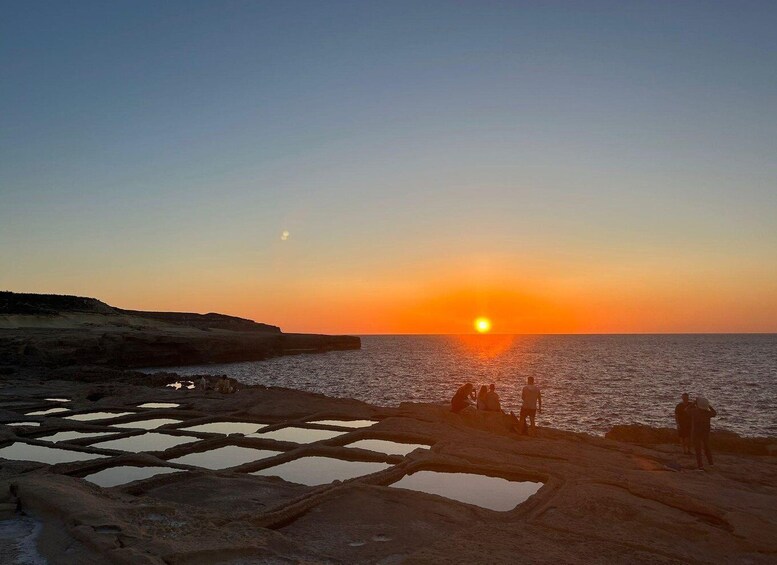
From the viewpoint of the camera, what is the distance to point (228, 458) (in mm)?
15039

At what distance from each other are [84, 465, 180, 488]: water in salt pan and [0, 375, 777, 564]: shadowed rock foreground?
27 cm

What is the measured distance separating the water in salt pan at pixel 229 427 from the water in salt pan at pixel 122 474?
4.87 meters

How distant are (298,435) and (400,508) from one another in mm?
8539

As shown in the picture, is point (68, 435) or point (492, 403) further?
point (492, 403)

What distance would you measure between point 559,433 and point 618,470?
652 centimetres

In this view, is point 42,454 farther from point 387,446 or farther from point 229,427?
point 387,446

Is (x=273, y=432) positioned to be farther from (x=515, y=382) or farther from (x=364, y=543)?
(x=515, y=382)

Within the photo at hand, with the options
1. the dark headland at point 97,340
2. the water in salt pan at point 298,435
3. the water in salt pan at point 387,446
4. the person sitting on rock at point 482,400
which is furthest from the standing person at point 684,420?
the dark headland at point 97,340

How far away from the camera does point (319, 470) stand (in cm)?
1383

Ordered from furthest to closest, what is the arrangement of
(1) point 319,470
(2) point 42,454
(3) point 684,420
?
(3) point 684,420, (2) point 42,454, (1) point 319,470

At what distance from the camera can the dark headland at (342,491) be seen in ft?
26.4

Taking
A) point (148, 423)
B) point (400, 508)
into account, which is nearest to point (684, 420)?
point (400, 508)

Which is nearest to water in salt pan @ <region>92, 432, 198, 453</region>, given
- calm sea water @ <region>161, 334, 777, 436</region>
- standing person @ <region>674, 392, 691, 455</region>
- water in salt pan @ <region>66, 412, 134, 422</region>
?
water in salt pan @ <region>66, 412, 134, 422</region>

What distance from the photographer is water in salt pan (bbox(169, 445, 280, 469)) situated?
1434cm
